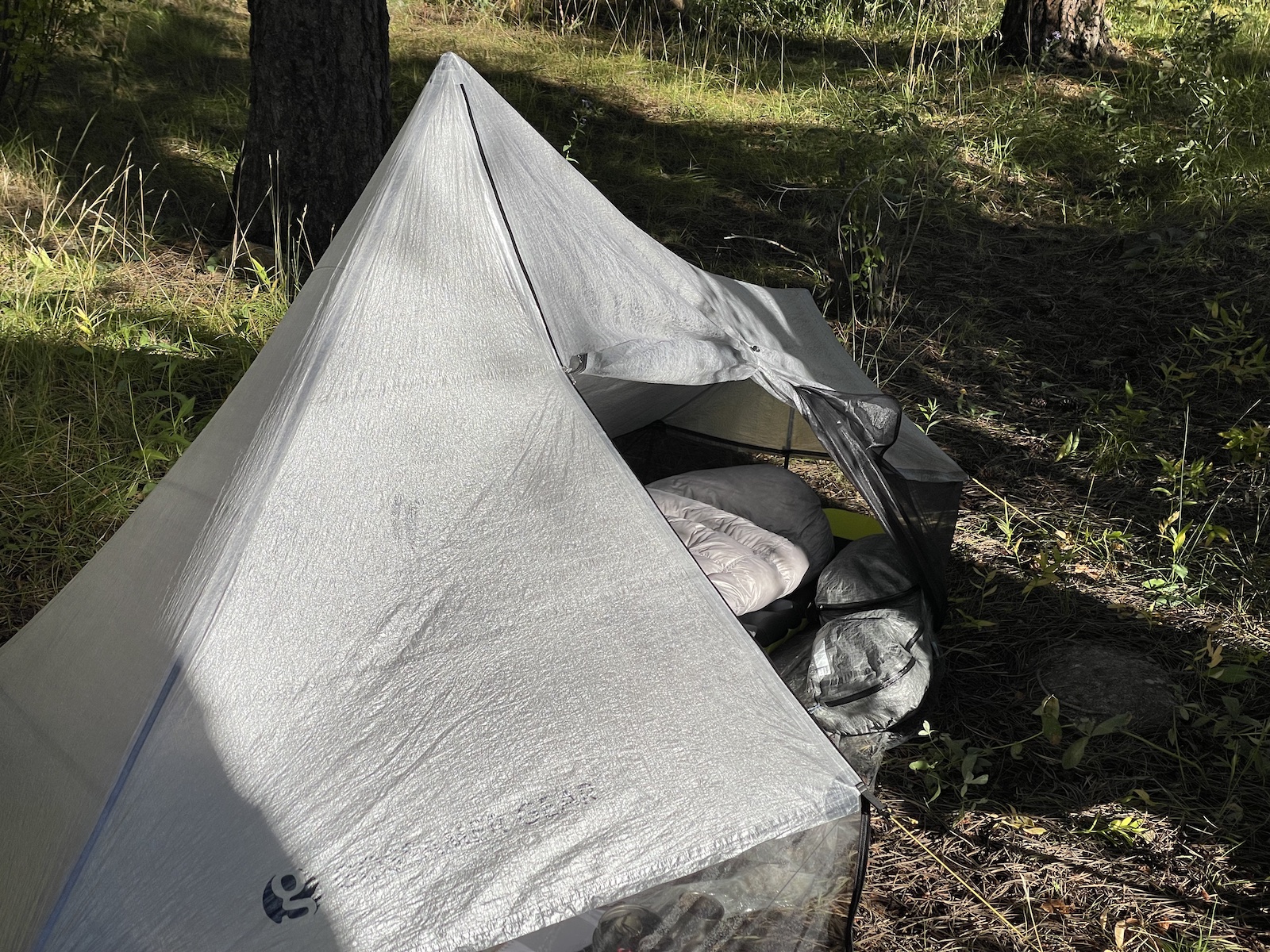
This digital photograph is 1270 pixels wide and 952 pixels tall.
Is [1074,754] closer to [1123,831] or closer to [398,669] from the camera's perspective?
[1123,831]

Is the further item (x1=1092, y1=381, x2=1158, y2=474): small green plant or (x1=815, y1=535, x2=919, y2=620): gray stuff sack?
(x1=1092, y1=381, x2=1158, y2=474): small green plant

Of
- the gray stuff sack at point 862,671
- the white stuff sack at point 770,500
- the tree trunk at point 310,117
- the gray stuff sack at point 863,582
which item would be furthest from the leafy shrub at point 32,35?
the gray stuff sack at point 862,671

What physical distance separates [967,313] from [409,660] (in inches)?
142

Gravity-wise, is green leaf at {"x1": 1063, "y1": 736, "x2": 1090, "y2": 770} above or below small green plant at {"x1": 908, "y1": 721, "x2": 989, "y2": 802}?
above

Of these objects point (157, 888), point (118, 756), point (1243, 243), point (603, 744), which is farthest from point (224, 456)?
point (1243, 243)

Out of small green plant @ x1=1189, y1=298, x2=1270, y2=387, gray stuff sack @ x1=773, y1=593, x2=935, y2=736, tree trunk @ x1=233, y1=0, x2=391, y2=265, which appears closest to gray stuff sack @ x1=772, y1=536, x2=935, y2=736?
gray stuff sack @ x1=773, y1=593, x2=935, y2=736

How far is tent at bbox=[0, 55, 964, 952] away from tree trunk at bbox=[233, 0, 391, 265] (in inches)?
72.0

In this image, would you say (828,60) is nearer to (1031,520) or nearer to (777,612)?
(1031,520)

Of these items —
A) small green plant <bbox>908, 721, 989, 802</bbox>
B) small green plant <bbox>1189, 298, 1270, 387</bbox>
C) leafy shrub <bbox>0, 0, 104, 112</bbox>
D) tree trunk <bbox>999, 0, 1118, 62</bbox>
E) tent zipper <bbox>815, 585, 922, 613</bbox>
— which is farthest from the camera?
tree trunk <bbox>999, 0, 1118, 62</bbox>

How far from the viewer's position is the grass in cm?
232

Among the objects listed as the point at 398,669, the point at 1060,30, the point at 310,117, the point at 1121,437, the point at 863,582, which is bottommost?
the point at 863,582

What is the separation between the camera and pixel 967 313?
457 centimetres

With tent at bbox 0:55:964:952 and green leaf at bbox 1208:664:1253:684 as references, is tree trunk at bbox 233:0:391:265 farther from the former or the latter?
green leaf at bbox 1208:664:1253:684

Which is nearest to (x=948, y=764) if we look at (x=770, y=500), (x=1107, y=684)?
(x=1107, y=684)
